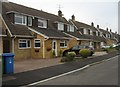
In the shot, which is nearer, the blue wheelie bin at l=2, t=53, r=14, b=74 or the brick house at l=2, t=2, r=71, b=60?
the blue wheelie bin at l=2, t=53, r=14, b=74

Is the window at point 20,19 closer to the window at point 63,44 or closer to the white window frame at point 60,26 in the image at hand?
the window at point 63,44

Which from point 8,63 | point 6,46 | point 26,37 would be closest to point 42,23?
point 26,37

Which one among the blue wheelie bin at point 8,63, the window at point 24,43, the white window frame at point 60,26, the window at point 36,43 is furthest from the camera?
the white window frame at point 60,26

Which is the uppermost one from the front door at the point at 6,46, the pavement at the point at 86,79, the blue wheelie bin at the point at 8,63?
the front door at the point at 6,46

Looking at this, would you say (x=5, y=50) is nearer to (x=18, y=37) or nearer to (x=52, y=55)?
(x=18, y=37)

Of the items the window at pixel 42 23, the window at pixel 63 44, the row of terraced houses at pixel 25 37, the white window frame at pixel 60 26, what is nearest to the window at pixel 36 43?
the row of terraced houses at pixel 25 37

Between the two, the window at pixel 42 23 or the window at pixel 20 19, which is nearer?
the window at pixel 20 19

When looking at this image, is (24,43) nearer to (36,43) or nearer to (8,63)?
(36,43)

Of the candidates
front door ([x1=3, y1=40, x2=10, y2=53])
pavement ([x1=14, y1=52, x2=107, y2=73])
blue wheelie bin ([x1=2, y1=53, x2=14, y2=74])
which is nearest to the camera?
blue wheelie bin ([x1=2, y1=53, x2=14, y2=74])

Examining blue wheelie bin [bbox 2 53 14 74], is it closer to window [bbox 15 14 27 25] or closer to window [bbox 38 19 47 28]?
window [bbox 15 14 27 25]

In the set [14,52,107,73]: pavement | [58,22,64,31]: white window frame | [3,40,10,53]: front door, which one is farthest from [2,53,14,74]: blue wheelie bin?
[58,22,64,31]: white window frame

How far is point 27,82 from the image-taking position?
1127cm

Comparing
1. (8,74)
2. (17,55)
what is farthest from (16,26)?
(8,74)

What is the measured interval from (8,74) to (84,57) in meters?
15.8
